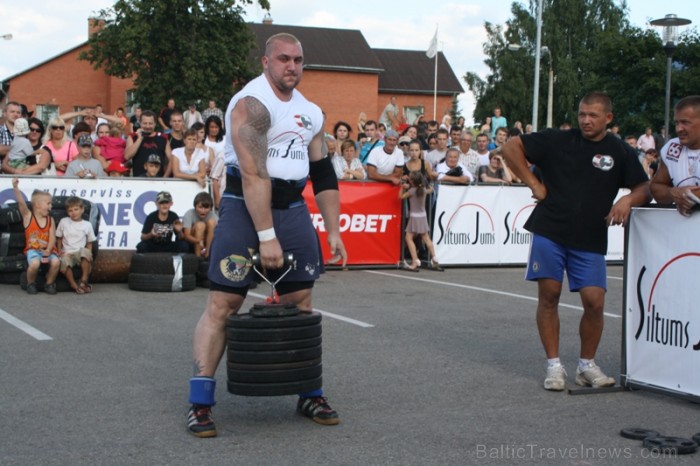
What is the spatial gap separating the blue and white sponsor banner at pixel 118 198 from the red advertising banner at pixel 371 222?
2685 mm

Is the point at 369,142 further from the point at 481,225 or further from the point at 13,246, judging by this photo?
the point at 13,246

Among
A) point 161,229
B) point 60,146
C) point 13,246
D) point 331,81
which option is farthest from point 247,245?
point 331,81

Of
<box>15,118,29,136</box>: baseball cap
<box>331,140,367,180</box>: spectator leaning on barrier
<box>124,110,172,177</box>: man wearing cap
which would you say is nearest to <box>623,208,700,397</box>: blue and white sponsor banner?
<box>124,110,172,177</box>: man wearing cap

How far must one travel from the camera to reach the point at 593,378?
664 cm

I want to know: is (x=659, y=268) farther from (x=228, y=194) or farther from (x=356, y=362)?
(x=228, y=194)

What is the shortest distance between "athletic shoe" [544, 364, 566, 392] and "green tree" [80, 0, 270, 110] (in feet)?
154

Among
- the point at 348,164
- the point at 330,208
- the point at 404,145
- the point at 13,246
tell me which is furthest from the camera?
the point at 404,145

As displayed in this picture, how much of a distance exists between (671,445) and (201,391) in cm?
253

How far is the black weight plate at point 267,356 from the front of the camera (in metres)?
5.12

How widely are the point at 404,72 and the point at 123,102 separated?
22.0 m

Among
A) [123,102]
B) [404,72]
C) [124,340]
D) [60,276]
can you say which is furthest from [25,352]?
[404,72]

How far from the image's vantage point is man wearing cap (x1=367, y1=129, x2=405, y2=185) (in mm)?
15742

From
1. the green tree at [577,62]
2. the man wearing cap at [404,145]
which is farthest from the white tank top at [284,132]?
the green tree at [577,62]

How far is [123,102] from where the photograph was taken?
66.6 meters
